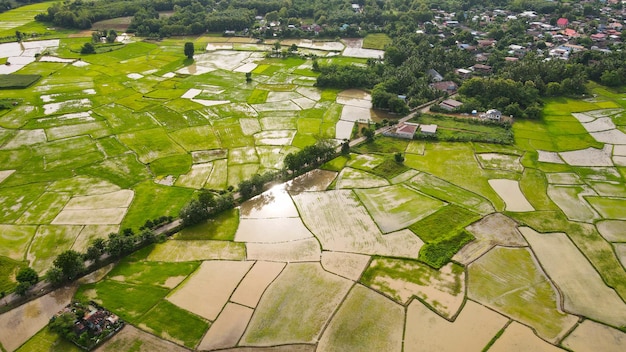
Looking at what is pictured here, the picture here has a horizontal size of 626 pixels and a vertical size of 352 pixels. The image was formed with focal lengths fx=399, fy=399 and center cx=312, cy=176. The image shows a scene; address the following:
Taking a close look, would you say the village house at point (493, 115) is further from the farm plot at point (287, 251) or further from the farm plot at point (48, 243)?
the farm plot at point (48, 243)

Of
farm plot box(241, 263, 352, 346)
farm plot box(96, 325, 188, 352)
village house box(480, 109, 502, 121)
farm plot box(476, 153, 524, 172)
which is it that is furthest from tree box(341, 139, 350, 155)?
farm plot box(96, 325, 188, 352)

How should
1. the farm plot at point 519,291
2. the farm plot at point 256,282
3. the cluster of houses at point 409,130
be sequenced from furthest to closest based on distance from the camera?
the cluster of houses at point 409,130 < the farm plot at point 256,282 < the farm plot at point 519,291

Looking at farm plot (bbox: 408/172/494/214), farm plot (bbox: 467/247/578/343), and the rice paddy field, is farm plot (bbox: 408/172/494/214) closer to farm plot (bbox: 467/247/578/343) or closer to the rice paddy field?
the rice paddy field

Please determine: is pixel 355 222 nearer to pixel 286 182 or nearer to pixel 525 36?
pixel 286 182

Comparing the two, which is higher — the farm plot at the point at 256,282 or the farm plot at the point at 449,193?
the farm plot at the point at 449,193

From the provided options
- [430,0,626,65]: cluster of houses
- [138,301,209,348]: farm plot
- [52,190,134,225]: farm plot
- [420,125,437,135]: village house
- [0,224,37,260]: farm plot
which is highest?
[430,0,626,65]: cluster of houses

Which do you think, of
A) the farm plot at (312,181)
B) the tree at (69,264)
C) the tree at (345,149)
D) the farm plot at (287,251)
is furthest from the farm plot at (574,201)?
the tree at (69,264)

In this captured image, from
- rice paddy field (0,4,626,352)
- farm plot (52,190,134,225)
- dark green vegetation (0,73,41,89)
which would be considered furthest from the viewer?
dark green vegetation (0,73,41,89)
